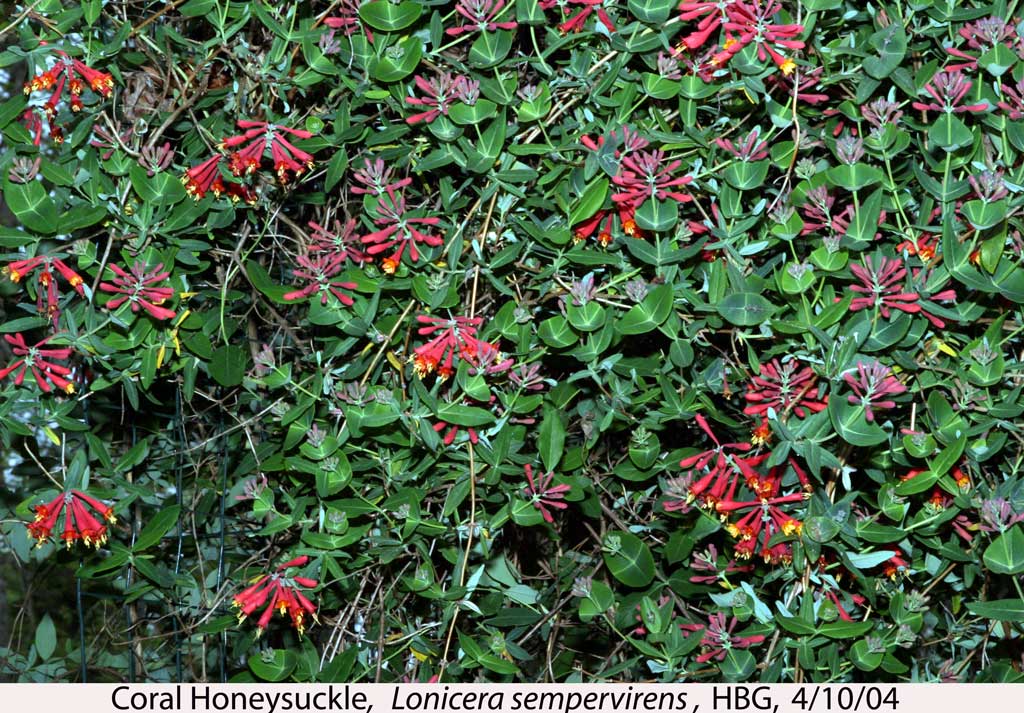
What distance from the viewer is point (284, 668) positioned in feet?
5.40

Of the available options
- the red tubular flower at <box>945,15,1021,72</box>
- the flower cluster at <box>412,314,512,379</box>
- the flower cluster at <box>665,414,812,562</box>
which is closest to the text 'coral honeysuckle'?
the flower cluster at <box>412,314,512,379</box>

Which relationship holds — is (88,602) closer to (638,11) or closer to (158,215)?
(158,215)

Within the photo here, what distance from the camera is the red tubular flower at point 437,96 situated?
4.90ft

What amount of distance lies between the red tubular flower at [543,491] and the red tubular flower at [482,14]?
685 millimetres

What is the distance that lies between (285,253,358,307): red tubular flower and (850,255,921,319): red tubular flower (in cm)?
77

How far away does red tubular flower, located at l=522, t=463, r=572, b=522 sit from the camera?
1544 millimetres

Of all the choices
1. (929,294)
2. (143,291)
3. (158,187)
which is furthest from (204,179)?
(929,294)

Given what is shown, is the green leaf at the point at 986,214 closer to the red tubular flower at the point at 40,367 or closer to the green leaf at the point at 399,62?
the green leaf at the point at 399,62

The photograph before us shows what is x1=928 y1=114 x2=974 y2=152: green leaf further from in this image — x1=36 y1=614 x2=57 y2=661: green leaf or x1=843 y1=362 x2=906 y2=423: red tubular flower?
x1=36 y1=614 x2=57 y2=661: green leaf

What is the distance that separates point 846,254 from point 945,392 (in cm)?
30

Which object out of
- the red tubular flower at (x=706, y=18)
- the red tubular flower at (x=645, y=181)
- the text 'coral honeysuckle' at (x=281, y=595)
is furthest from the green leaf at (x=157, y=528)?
the red tubular flower at (x=706, y=18)

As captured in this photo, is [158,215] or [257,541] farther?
[257,541]

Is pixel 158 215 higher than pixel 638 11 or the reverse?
the reverse
